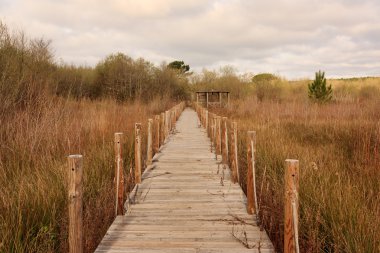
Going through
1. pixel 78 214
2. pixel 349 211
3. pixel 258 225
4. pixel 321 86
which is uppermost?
pixel 321 86

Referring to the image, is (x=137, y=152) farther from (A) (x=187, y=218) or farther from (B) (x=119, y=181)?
(A) (x=187, y=218)

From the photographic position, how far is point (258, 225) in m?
3.69

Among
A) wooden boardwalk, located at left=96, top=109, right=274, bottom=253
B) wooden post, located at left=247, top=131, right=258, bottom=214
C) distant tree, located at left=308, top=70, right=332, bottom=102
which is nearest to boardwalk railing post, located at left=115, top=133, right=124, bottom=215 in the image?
wooden boardwalk, located at left=96, top=109, right=274, bottom=253

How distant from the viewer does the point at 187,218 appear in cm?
397

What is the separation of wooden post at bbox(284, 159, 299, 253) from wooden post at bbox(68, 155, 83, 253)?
5.45ft

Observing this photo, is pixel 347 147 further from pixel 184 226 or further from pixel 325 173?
pixel 184 226

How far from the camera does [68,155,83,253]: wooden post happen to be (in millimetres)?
2527

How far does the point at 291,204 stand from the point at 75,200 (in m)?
1.74

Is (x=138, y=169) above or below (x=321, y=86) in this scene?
below

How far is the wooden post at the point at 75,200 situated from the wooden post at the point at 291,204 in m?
1.66

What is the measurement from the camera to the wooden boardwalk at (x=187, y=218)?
3199 mm

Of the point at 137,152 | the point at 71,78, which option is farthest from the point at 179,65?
the point at 137,152

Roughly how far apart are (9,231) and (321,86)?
21.2 metres

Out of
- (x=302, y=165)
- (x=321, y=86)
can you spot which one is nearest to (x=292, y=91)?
(x=321, y=86)
